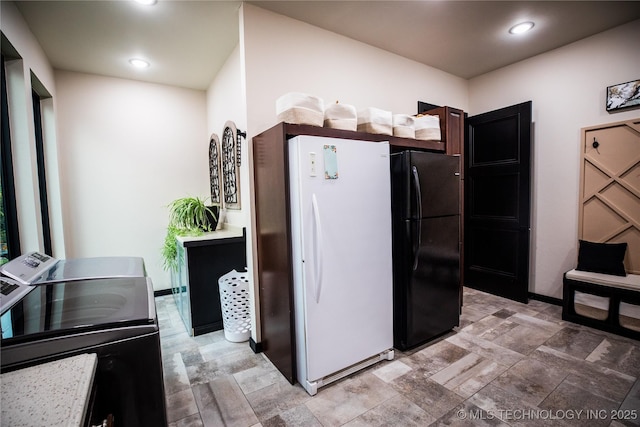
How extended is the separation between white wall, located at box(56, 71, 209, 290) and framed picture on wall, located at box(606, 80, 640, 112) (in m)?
4.62

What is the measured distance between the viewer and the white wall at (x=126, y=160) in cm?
336

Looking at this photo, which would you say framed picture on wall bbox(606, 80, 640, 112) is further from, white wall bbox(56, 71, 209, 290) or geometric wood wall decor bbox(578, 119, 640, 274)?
white wall bbox(56, 71, 209, 290)

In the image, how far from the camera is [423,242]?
2324mm

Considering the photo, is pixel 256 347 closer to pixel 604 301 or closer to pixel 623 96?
pixel 604 301

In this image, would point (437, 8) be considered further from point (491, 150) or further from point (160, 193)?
point (160, 193)

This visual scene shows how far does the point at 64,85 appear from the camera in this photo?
330 centimetres

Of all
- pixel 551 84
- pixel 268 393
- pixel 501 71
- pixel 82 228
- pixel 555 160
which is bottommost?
pixel 268 393

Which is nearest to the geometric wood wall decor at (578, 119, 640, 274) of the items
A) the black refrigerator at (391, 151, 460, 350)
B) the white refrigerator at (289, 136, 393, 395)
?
the black refrigerator at (391, 151, 460, 350)

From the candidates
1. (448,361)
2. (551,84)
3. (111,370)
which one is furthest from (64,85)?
(551,84)

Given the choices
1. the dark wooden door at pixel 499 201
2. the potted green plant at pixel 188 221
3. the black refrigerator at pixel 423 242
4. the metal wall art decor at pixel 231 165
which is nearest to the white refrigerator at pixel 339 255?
the black refrigerator at pixel 423 242

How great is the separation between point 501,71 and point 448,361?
351cm

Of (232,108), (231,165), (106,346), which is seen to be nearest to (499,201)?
(231,165)

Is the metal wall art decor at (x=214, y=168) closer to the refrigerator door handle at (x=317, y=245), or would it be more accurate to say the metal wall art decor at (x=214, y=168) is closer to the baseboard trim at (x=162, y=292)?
the baseboard trim at (x=162, y=292)

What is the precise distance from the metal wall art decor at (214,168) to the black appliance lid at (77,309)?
7.49 ft
